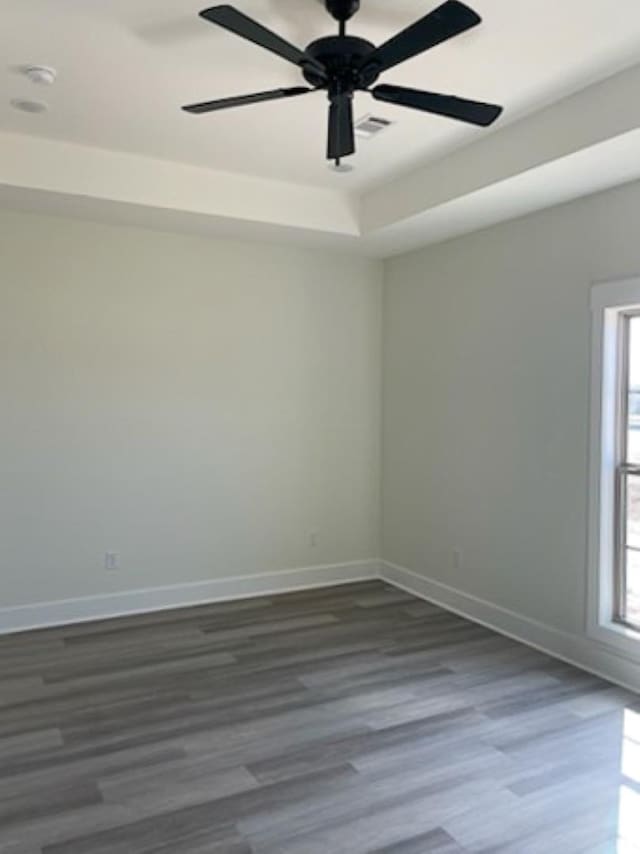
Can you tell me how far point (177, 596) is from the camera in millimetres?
4906

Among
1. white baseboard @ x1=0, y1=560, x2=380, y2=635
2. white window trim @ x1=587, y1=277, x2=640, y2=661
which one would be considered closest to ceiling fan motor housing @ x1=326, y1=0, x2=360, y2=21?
→ white window trim @ x1=587, y1=277, x2=640, y2=661

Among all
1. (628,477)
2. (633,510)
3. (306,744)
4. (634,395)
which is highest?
(634,395)

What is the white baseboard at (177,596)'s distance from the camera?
445 cm

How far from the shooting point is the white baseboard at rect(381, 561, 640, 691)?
368 cm

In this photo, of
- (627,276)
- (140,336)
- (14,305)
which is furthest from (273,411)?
(627,276)

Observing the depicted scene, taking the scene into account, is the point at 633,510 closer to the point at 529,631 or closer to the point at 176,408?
the point at 529,631

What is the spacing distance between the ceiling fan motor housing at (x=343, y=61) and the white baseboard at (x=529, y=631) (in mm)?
3130

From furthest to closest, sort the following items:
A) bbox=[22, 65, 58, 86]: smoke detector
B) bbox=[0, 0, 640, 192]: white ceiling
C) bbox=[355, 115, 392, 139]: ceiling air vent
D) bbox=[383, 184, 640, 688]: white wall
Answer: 1. bbox=[383, 184, 640, 688]: white wall
2. bbox=[355, 115, 392, 139]: ceiling air vent
3. bbox=[22, 65, 58, 86]: smoke detector
4. bbox=[0, 0, 640, 192]: white ceiling

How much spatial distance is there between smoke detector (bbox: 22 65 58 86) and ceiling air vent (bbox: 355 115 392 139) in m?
1.47

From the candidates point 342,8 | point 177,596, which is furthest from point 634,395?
point 177,596

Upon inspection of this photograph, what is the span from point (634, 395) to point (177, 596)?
3300 mm

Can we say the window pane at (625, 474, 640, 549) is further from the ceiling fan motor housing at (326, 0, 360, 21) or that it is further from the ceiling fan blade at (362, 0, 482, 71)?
the ceiling fan motor housing at (326, 0, 360, 21)

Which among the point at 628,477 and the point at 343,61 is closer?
the point at 343,61

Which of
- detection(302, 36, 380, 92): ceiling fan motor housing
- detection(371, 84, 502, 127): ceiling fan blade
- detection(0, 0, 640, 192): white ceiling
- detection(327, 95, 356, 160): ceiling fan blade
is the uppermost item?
detection(0, 0, 640, 192): white ceiling
